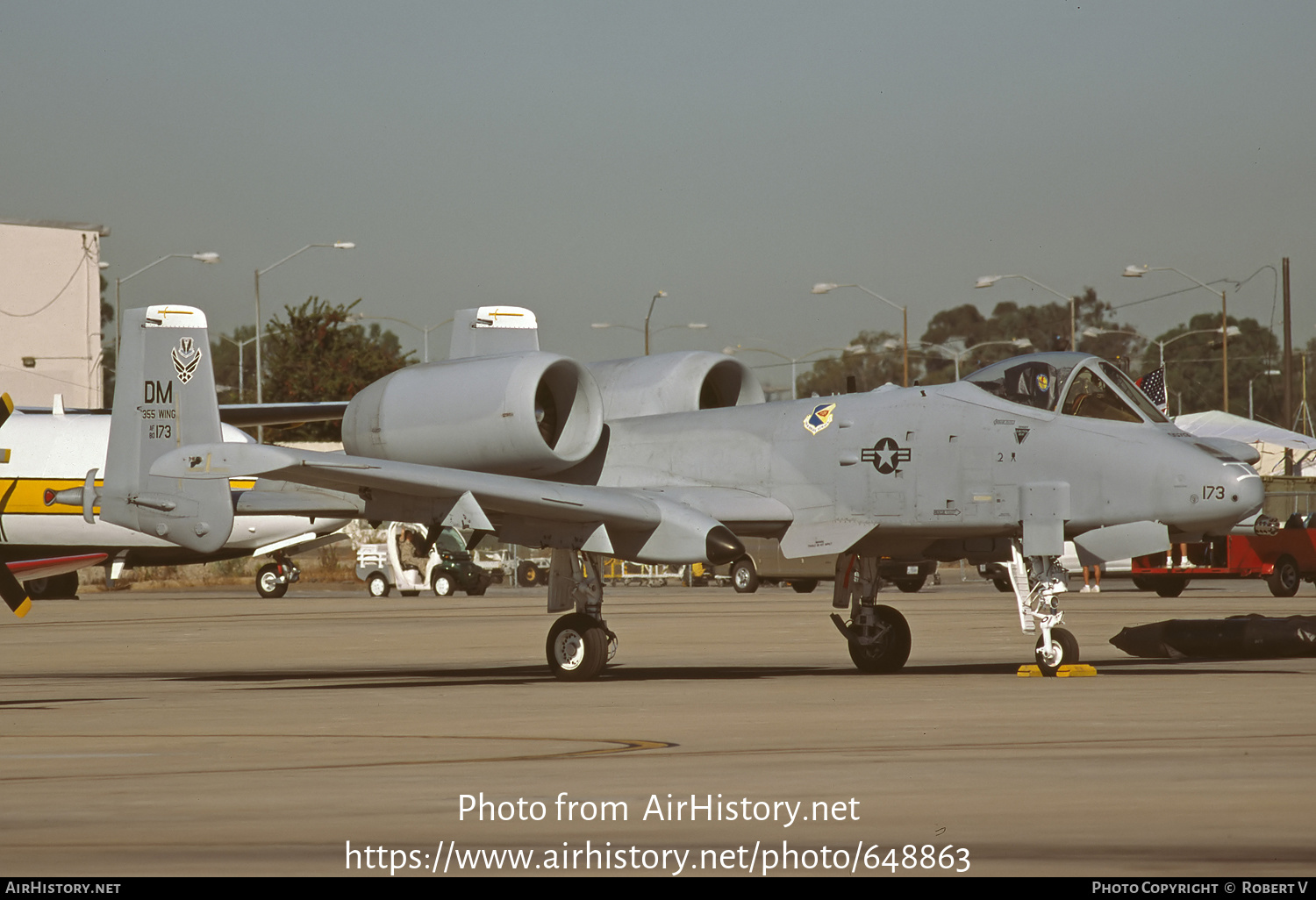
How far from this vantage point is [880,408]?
720 inches

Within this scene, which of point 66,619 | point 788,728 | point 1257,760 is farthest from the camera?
point 66,619

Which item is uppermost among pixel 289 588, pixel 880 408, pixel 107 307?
pixel 107 307

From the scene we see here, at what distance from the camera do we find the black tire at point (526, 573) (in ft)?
183

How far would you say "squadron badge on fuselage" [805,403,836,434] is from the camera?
18.5 meters

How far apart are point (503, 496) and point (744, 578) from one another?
33.9 metres

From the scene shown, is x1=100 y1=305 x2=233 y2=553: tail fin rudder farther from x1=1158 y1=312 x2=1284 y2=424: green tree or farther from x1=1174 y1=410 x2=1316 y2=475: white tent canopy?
x1=1158 y1=312 x2=1284 y2=424: green tree

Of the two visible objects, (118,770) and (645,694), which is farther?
(645,694)

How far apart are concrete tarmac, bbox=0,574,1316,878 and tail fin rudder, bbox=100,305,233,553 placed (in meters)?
2.15

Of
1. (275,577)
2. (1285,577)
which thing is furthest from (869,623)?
(275,577)

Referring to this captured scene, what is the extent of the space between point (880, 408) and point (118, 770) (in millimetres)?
10119

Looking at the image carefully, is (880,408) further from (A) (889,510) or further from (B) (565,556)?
(B) (565,556)

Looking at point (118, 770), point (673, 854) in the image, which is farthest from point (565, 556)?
point (673, 854)

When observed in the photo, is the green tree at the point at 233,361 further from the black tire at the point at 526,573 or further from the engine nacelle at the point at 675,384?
the engine nacelle at the point at 675,384

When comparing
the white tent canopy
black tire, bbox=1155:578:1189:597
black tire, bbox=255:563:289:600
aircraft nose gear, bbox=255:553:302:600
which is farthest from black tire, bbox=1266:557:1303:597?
the white tent canopy
